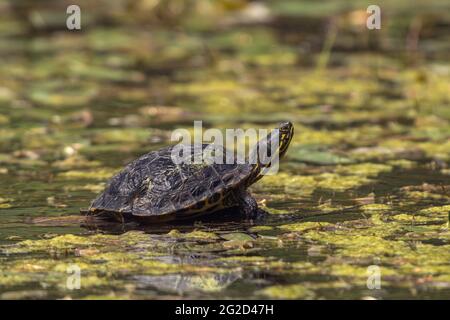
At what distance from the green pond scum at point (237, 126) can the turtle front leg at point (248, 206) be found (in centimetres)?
7

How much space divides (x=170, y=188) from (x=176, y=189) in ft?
0.14

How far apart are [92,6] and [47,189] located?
9.78 meters

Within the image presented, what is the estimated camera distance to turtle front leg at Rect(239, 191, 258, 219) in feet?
21.0

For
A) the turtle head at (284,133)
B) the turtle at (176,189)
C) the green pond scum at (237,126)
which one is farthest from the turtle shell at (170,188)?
the turtle head at (284,133)

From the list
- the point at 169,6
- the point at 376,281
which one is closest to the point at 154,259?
the point at 376,281

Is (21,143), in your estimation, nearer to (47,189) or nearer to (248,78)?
(47,189)

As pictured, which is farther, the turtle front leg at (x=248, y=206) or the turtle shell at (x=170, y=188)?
the turtle front leg at (x=248, y=206)

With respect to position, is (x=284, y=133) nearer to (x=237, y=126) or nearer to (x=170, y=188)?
(x=170, y=188)

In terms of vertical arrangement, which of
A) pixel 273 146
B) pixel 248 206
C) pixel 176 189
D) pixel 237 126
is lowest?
pixel 248 206

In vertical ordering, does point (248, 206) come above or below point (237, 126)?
below

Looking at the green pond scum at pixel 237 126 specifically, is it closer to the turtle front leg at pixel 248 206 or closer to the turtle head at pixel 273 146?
the turtle front leg at pixel 248 206

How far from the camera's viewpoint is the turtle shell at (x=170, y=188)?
20.3 feet

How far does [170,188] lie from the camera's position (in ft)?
20.5

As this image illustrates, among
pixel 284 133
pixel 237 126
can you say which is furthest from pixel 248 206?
pixel 237 126
